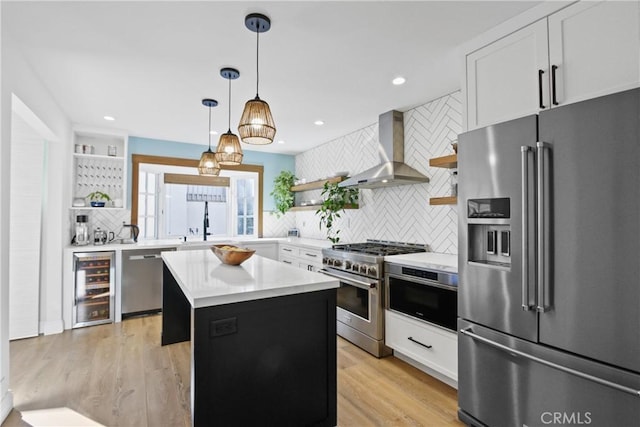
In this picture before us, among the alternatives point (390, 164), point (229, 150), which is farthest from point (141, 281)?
point (390, 164)

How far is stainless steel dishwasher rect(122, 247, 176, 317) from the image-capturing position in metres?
4.00

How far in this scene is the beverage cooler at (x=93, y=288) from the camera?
147 inches

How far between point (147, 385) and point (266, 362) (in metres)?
1.42

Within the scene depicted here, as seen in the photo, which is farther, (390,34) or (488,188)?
(390,34)

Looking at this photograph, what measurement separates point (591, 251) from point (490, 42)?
140 centimetres

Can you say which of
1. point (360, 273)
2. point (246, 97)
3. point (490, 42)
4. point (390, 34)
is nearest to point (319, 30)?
point (390, 34)

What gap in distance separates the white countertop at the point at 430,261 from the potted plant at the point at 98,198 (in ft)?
12.4

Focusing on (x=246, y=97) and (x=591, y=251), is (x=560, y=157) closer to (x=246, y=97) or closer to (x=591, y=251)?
(x=591, y=251)

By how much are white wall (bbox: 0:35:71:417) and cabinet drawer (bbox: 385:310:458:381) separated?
2.79 m

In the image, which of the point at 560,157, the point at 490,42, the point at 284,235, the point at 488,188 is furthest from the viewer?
the point at 284,235

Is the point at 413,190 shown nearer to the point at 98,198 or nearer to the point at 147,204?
the point at 147,204

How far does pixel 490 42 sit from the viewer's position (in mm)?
2035

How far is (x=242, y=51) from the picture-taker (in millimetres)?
2275

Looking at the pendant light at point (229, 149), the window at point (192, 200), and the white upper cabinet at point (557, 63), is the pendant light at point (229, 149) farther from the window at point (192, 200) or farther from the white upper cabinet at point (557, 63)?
the window at point (192, 200)
